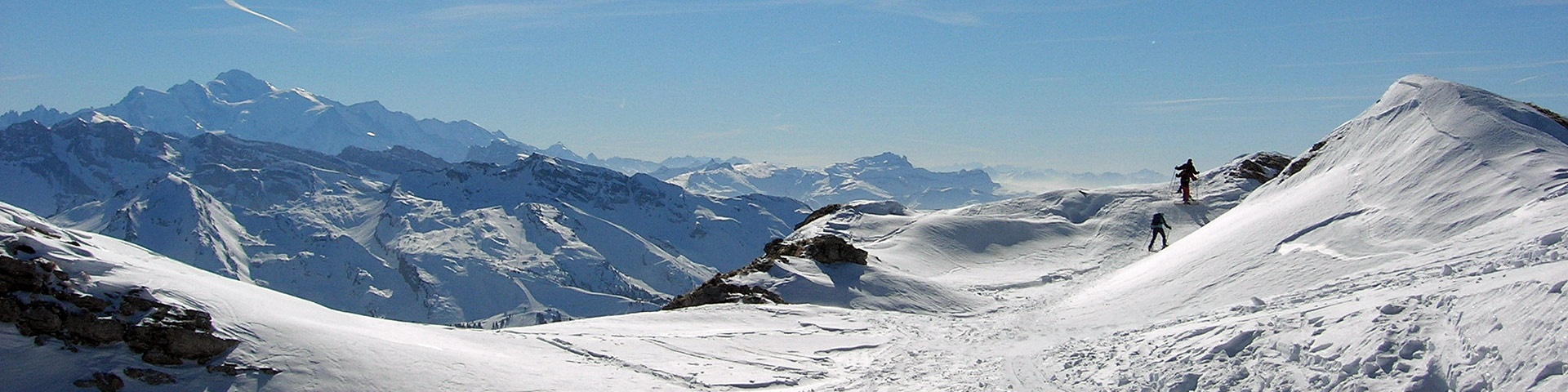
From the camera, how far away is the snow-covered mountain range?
13.5 m

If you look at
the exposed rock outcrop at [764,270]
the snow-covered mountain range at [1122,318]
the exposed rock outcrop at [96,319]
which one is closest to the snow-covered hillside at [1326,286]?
the snow-covered mountain range at [1122,318]

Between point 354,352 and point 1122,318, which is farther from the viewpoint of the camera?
point 1122,318

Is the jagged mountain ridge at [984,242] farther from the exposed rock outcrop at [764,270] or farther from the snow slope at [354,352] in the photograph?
the snow slope at [354,352]

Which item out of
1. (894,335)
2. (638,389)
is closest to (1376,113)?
(894,335)

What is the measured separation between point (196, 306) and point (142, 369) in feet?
4.66

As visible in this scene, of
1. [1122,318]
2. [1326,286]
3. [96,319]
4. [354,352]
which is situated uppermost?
[1326,286]

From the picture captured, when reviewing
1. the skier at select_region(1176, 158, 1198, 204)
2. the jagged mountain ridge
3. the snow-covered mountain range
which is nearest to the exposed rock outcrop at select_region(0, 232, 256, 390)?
the snow-covered mountain range

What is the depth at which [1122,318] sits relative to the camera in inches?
888

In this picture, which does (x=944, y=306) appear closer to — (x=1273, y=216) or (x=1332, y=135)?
(x=1273, y=216)

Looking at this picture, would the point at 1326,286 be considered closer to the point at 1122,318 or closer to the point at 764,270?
the point at 1122,318

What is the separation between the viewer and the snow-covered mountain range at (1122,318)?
13.5 metres

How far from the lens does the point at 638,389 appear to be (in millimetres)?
18203

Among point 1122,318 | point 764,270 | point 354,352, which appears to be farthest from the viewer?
point 764,270

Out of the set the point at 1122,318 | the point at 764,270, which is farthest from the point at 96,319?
the point at 764,270
